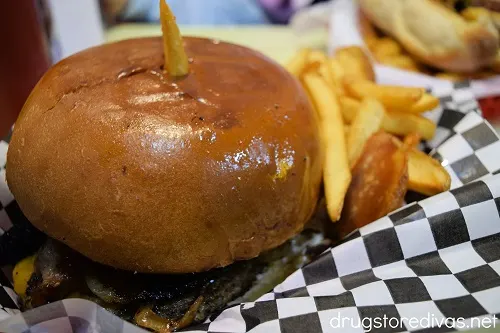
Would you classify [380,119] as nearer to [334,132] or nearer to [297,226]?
[334,132]

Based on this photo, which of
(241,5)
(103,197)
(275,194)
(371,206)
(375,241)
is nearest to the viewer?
(103,197)

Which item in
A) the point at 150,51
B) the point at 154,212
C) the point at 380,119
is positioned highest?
the point at 150,51

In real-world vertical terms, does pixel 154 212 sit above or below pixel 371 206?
above

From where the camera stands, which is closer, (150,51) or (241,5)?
(150,51)

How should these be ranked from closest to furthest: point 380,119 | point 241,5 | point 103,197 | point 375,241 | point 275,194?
point 103,197 → point 275,194 → point 375,241 → point 380,119 → point 241,5

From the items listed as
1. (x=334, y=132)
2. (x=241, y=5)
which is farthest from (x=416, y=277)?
(x=241, y=5)
